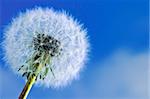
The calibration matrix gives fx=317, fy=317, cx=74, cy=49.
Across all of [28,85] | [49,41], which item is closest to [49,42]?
[49,41]

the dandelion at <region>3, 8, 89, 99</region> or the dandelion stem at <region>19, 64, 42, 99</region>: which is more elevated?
the dandelion at <region>3, 8, 89, 99</region>

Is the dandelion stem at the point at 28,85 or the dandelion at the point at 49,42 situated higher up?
the dandelion at the point at 49,42

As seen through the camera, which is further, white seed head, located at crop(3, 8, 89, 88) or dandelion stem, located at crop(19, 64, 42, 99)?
white seed head, located at crop(3, 8, 89, 88)

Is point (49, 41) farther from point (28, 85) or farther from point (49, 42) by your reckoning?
point (28, 85)

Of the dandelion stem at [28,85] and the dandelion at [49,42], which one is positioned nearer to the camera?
the dandelion stem at [28,85]

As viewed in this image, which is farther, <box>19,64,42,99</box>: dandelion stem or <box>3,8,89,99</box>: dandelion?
<box>3,8,89,99</box>: dandelion

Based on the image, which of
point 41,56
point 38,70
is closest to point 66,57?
point 41,56

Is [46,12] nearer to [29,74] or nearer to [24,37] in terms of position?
[24,37]
